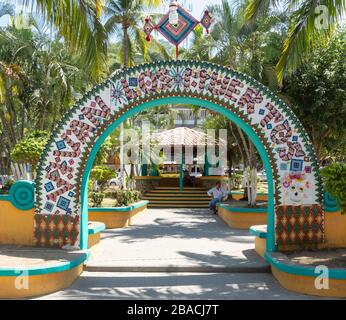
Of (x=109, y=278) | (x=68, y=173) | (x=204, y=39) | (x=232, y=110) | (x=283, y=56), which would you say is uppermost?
(x=204, y=39)

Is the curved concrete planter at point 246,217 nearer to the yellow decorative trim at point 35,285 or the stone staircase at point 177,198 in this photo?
the stone staircase at point 177,198

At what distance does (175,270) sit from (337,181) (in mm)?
3080

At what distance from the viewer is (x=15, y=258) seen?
6926 mm

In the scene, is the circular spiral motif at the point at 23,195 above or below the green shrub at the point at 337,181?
below

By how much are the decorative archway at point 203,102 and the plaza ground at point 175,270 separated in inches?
27.9

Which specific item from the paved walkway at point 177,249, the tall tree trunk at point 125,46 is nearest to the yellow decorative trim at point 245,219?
the paved walkway at point 177,249

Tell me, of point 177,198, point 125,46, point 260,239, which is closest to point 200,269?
point 260,239

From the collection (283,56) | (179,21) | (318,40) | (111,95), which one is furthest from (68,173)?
(318,40)

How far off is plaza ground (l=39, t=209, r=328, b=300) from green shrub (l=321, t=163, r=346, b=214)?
1460 mm

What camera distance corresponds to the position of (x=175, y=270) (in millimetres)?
7688

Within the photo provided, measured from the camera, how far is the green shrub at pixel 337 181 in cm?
633

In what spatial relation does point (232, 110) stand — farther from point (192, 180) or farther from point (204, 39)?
point (192, 180)

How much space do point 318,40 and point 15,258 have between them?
7.24m

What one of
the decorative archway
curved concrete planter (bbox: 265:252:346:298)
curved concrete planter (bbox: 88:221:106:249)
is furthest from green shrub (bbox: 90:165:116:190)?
curved concrete planter (bbox: 265:252:346:298)
